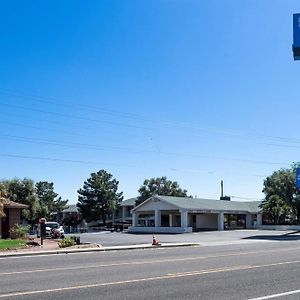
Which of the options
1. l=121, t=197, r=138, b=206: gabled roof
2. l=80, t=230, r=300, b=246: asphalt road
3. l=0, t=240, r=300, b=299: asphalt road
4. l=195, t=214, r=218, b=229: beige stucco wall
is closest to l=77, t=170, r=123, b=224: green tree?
l=121, t=197, r=138, b=206: gabled roof

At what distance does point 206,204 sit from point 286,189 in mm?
17607

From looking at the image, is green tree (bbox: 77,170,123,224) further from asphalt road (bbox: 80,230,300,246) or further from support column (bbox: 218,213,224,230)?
asphalt road (bbox: 80,230,300,246)

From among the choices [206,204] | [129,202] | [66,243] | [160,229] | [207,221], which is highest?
[129,202]

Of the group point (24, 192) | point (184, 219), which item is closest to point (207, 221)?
point (184, 219)

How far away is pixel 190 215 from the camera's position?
73.6 m

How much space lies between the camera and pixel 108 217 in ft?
306

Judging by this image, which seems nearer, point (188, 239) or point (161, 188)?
point (188, 239)

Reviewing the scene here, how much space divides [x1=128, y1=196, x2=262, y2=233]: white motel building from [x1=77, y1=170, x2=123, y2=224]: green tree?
855 centimetres

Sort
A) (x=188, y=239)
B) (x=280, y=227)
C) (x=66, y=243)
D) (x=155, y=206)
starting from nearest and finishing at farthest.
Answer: (x=66, y=243) → (x=188, y=239) → (x=155, y=206) → (x=280, y=227)

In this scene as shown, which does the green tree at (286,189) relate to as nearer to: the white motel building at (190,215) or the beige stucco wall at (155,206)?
the white motel building at (190,215)

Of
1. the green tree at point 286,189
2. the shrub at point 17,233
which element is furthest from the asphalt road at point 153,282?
the green tree at point 286,189

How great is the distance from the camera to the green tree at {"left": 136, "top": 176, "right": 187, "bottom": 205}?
98.6m

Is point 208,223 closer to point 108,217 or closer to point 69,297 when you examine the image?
point 108,217

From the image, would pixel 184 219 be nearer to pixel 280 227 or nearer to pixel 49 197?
pixel 280 227
